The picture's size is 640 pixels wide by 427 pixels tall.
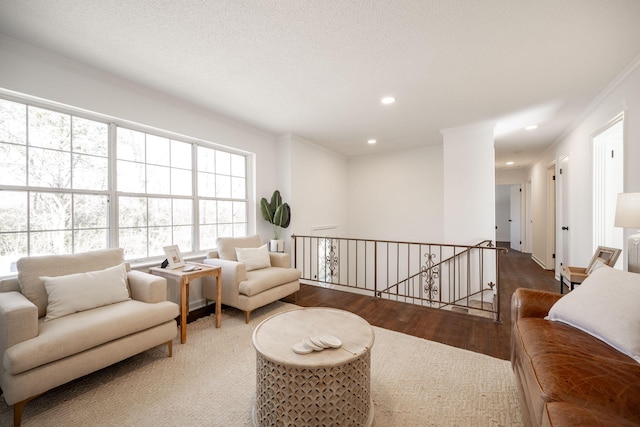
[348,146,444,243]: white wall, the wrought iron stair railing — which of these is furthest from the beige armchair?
[348,146,444,243]: white wall

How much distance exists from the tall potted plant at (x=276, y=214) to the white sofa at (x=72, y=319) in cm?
205

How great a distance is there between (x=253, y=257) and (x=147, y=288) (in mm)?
1281

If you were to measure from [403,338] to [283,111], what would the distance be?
304 centimetres

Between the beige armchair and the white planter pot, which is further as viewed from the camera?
the white planter pot

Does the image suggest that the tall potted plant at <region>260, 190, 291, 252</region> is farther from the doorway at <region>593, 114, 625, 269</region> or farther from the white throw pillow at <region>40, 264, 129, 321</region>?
the doorway at <region>593, 114, 625, 269</region>

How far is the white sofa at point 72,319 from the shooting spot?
1.48 m

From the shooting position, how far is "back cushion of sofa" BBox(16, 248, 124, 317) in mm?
1887

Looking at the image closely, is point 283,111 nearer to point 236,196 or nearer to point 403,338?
point 236,196

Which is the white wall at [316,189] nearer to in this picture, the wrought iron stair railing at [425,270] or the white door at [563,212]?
the wrought iron stair railing at [425,270]

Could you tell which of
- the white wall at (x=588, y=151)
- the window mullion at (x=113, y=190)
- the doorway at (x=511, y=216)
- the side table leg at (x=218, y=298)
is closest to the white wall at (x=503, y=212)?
the doorway at (x=511, y=216)

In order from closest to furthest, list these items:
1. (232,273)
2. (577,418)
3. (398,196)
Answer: (577,418), (232,273), (398,196)

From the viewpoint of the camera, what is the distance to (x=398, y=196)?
5.64 m

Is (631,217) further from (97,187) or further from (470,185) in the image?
(97,187)

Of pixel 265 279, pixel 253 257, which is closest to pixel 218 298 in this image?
pixel 265 279
